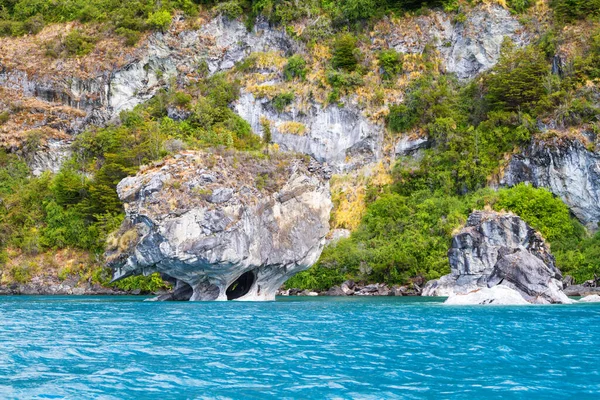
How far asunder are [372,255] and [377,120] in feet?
68.0

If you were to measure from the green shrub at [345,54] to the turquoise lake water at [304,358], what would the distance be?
51743 millimetres

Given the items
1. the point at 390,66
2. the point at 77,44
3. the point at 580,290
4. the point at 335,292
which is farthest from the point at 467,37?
the point at 77,44

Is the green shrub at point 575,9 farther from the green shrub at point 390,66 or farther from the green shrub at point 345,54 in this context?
the green shrub at point 345,54

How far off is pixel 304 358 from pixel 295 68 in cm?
6238

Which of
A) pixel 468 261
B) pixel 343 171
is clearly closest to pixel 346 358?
pixel 468 261

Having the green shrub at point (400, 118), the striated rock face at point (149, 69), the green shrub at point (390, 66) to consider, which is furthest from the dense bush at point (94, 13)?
the green shrub at point (400, 118)

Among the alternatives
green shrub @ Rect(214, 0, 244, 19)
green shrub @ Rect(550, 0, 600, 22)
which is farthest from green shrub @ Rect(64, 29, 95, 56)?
green shrub @ Rect(550, 0, 600, 22)

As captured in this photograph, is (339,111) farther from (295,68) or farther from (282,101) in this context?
(295,68)

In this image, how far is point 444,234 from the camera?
2222 inches

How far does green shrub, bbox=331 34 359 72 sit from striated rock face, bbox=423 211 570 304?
114ft

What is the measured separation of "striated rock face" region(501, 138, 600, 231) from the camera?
5422cm

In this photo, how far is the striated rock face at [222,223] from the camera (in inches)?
1592

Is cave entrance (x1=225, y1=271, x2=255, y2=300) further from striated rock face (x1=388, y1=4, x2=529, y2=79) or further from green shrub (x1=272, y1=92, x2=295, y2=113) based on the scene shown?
striated rock face (x1=388, y1=4, x2=529, y2=79)

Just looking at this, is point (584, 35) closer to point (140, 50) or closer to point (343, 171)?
point (343, 171)
